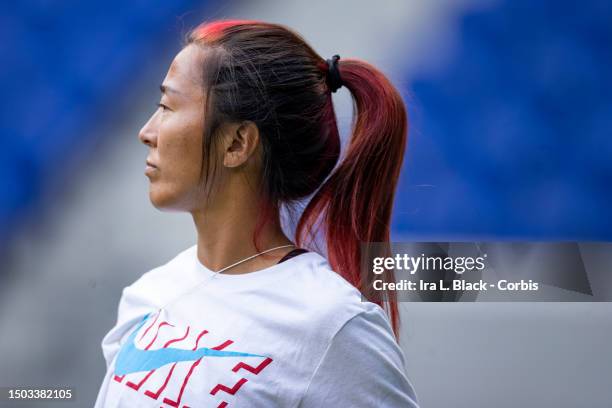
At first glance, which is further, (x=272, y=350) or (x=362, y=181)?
(x=362, y=181)

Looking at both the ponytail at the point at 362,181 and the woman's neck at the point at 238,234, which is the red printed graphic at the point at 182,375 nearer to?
the woman's neck at the point at 238,234

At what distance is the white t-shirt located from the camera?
115 centimetres

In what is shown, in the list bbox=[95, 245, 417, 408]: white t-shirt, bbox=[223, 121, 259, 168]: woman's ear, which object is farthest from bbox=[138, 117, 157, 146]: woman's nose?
bbox=[95, 245, 417, 408]: white t-shirt

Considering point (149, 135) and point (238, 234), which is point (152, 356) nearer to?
point (238, 234)

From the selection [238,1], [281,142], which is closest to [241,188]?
[281,142]

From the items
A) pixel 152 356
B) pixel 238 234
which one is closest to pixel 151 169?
pixel 238 234

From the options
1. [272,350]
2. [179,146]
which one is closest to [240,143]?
[179,146]

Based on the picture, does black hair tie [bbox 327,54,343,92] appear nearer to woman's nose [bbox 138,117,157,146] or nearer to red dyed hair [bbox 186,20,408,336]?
red dyed hair [bbox 186,20,408,336]

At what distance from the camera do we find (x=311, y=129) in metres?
1.30

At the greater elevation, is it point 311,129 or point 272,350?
point 311,129

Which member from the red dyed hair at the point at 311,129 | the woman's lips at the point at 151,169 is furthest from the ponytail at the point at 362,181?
the woman's lips at the point at 151,169

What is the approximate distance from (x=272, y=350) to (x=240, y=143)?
31 centimetres

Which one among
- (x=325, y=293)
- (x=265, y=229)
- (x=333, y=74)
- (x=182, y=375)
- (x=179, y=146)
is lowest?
(x=182, y=375)

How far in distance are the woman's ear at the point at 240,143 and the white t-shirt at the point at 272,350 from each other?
6.4 inches
